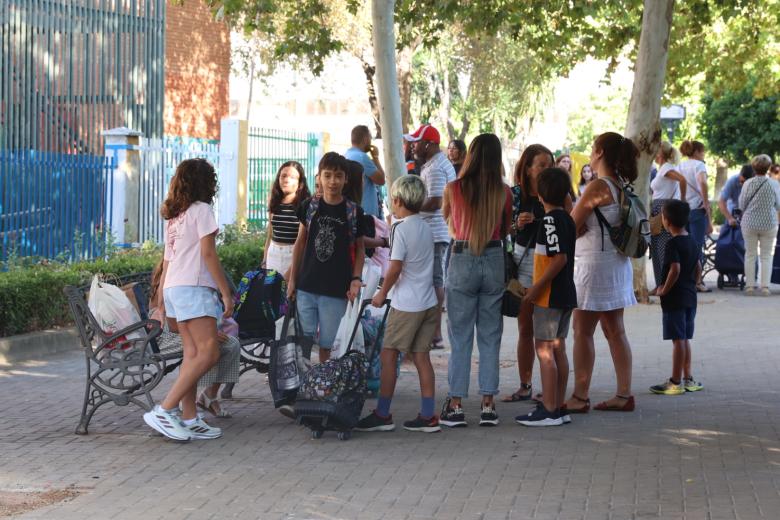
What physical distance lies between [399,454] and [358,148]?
499 centimetres

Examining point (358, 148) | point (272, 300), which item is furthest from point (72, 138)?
point (272, 300)

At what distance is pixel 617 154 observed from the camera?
8.40m

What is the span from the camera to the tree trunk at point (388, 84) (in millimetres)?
13156

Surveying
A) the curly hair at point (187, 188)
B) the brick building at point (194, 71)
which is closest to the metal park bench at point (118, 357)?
the curly hair at point (187, 188)

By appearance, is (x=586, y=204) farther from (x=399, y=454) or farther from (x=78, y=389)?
(x=78, y=389)

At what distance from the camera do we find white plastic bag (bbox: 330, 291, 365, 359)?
26.7 ft

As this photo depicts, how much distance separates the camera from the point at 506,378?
10523 mm

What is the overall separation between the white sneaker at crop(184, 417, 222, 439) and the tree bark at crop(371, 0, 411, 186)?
6.01 meters

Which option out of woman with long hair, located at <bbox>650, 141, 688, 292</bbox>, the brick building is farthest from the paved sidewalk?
the brick building

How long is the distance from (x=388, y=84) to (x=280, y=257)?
4.01 metres

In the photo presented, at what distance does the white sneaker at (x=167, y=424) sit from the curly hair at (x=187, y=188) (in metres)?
1.21

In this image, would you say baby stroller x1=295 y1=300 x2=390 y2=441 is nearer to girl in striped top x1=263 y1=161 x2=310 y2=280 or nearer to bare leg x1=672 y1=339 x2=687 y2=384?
girl in striped top x1=263 y1=161 x2=310 y2=280

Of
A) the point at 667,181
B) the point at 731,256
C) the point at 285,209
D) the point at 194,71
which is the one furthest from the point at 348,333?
the point at 194,71

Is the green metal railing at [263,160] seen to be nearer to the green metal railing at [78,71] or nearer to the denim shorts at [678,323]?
the green metal railing at [78,71]
